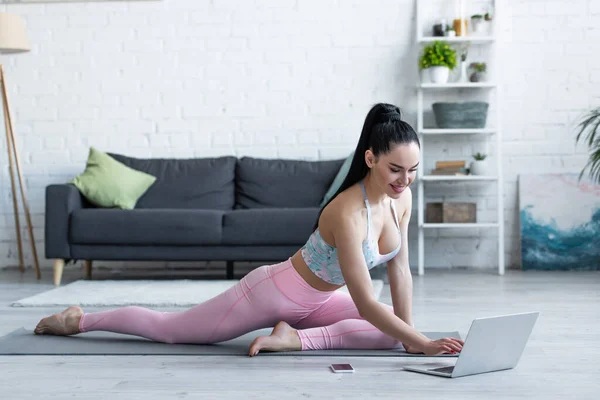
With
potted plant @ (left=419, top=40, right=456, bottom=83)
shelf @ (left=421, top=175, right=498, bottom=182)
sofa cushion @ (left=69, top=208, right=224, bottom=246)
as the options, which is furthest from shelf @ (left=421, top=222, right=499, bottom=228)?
sofa cushion @ (left=69, top=208, right=224, bottom=246)

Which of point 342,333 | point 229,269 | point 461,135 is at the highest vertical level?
point 461,135

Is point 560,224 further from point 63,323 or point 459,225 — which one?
point 63,323

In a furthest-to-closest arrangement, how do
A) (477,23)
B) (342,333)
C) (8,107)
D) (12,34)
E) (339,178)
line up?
(8,107), (477,23), (12,34), (339,178), (342,333)

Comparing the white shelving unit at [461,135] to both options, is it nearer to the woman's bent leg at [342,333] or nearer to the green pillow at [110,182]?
the green pillow at [110,182]

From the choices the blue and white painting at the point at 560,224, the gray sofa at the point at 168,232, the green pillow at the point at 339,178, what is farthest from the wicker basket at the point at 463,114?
the gray sofa at the point at 168,232

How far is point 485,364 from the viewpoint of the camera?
7.73ft

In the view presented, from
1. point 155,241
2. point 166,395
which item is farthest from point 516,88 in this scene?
point 166,395

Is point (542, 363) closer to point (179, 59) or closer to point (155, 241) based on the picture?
point (155, 241)

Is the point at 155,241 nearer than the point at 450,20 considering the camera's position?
Yes

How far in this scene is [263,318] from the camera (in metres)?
2.67

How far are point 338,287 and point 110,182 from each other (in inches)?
110

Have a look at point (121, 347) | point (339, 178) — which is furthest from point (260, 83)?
point (121, 347)

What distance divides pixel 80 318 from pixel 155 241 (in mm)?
1902

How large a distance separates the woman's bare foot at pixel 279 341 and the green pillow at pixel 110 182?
2619mm
